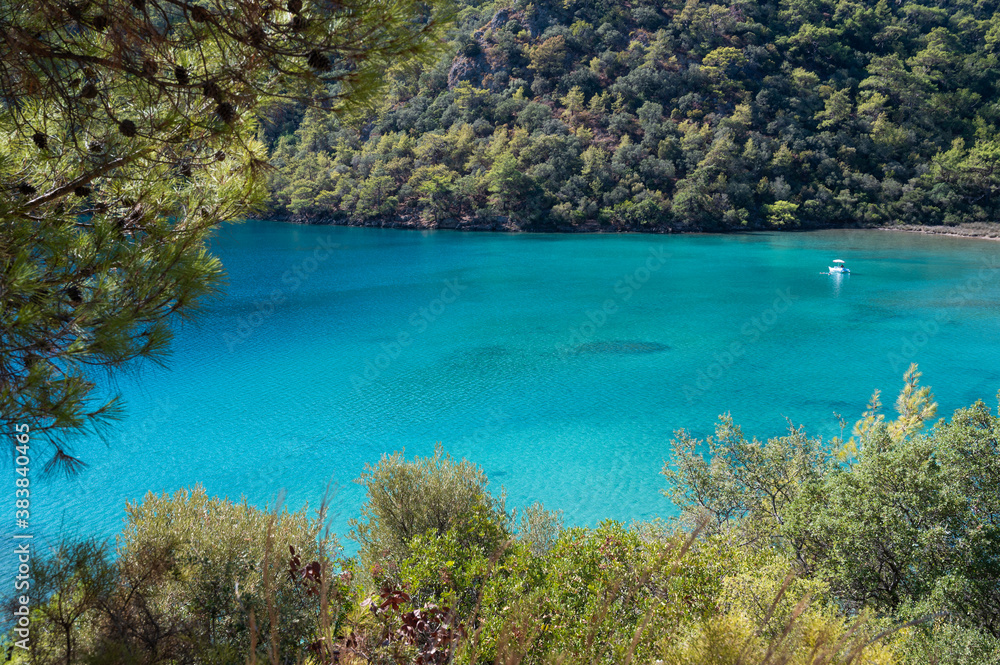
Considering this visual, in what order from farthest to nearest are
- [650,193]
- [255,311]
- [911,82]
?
[911,82] → [650,193] → [255,311]

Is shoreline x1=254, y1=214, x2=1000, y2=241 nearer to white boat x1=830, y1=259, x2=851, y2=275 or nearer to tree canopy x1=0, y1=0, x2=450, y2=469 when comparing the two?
white boat x1=830, y1=259, x2=851, y2=275

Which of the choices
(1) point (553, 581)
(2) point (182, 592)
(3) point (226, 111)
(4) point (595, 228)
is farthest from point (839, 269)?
(3) point (226, 111)

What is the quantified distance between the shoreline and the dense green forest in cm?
4463

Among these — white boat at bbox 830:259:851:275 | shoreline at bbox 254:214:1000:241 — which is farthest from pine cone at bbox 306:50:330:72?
shoreline at bbox 254:214:1000:241

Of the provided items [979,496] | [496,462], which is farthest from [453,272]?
[979,496]

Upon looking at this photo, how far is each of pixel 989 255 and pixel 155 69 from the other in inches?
1872

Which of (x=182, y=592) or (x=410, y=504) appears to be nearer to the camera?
(x=182, y=592)

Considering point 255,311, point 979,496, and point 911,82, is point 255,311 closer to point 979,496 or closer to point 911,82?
point 979,496

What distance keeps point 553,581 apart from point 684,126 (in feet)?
184

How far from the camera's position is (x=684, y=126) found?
53938 mm

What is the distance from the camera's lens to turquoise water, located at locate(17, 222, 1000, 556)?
517 inches

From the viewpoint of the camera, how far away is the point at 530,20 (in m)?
65.6

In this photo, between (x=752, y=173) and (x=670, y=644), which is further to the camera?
(x=752, y=173)

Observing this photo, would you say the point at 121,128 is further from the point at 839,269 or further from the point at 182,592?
the point at 839,269
